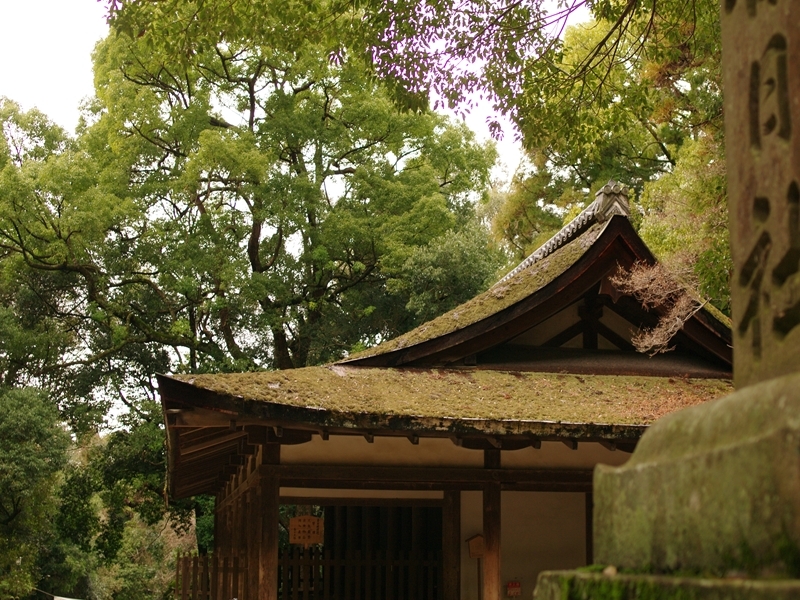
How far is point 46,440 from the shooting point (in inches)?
945

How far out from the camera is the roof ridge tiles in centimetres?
1124

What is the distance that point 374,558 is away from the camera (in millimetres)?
10898

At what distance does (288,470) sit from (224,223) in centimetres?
1782

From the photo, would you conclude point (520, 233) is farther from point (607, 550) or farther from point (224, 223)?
point (607, 550)

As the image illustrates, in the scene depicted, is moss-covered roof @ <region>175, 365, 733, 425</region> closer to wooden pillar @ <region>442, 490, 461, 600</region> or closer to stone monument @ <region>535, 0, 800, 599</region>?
wooden pillar @ <region>442, 490, 461, 600</region>

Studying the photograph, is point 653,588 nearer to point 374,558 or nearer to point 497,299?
point 497,299

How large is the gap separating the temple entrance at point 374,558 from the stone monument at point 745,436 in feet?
25.6

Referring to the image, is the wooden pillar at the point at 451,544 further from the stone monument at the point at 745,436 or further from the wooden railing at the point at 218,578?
the stone monument at the point at 745,436

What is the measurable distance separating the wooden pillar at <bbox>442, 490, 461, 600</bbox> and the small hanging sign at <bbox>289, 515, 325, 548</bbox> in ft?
4.53

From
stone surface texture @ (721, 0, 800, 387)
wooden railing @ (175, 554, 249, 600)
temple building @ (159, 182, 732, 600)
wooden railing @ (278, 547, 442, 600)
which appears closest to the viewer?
stone surface texture @ (721, 0, 800, 387)

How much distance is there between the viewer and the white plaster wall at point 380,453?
9.27m

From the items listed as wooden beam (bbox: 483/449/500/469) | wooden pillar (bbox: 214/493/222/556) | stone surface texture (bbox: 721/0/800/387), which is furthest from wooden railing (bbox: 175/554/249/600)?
stone surface texture (bbox: 721/0/800/387)

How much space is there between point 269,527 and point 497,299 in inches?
150

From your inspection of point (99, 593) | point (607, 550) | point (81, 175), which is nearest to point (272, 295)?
point (81, 175)
